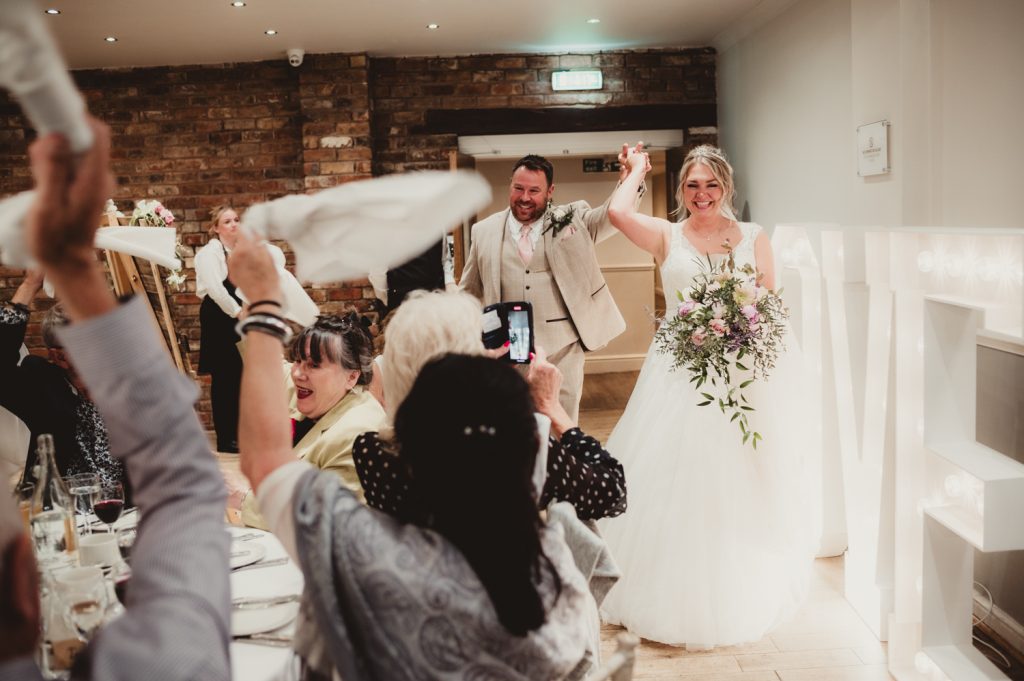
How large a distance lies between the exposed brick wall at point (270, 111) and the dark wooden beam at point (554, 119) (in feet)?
0.18

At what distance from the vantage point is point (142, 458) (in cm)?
72

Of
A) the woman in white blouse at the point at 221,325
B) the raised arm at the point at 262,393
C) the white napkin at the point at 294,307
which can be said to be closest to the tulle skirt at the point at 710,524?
the white napkin at the point at 294,307

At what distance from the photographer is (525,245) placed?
380cm

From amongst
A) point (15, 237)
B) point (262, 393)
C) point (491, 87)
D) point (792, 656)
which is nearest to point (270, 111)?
point (491, 87)

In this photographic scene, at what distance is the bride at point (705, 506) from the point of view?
2.90 meters

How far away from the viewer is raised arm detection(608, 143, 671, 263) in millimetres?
3293

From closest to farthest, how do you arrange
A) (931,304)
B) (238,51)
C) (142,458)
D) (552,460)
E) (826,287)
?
1. (142,458)
2. (552,460)
3. (931,304)
4. (826,287)
5. (238,51)

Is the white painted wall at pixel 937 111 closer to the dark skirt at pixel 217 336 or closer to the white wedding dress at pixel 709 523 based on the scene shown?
the white wedding dress at pixel 709 523

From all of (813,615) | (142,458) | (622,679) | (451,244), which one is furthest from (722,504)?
(451,244)

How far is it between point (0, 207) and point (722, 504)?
2603 mm

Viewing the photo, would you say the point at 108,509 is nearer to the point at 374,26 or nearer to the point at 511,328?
the point at 511,328

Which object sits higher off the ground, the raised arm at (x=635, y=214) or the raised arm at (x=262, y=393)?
the raised arm at (x=635, y=214)

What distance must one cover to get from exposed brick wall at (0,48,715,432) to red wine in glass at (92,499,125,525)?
13.7 ft

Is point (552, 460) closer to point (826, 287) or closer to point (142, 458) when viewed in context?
point (142, 458)
